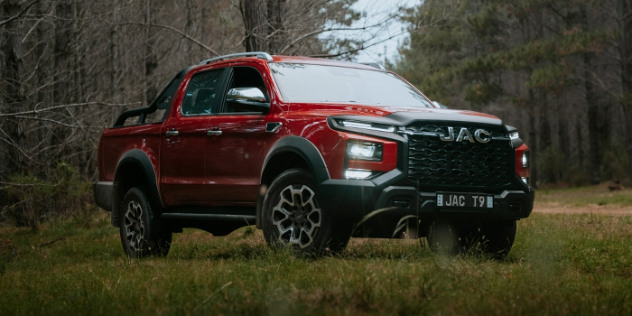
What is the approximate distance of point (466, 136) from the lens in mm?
6996

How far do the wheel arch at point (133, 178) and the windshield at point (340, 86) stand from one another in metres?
1.89

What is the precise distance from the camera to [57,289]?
590 cm

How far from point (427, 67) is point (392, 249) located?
42.4 meters

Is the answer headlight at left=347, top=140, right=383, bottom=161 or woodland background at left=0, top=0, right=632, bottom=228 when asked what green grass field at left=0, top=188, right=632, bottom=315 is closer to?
headlight at left=347, top=140, right=383, bottom=161

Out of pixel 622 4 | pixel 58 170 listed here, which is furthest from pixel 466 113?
pixel 622 4

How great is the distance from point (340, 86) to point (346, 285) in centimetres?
355

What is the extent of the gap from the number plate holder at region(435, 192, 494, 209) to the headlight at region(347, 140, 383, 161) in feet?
1.96

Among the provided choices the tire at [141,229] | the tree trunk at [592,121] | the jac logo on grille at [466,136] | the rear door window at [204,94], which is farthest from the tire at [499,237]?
the tree trunk at [592,121]

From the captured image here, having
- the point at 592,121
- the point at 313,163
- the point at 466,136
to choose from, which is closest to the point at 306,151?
the point at 313,163

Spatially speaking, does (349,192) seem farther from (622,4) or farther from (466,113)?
(622,4)

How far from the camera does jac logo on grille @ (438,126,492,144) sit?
6.88 metres

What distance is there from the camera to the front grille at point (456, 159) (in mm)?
6777

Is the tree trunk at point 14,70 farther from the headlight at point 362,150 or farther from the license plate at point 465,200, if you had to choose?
the license plate at point 465,200

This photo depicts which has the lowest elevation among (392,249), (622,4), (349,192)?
(392,249)
